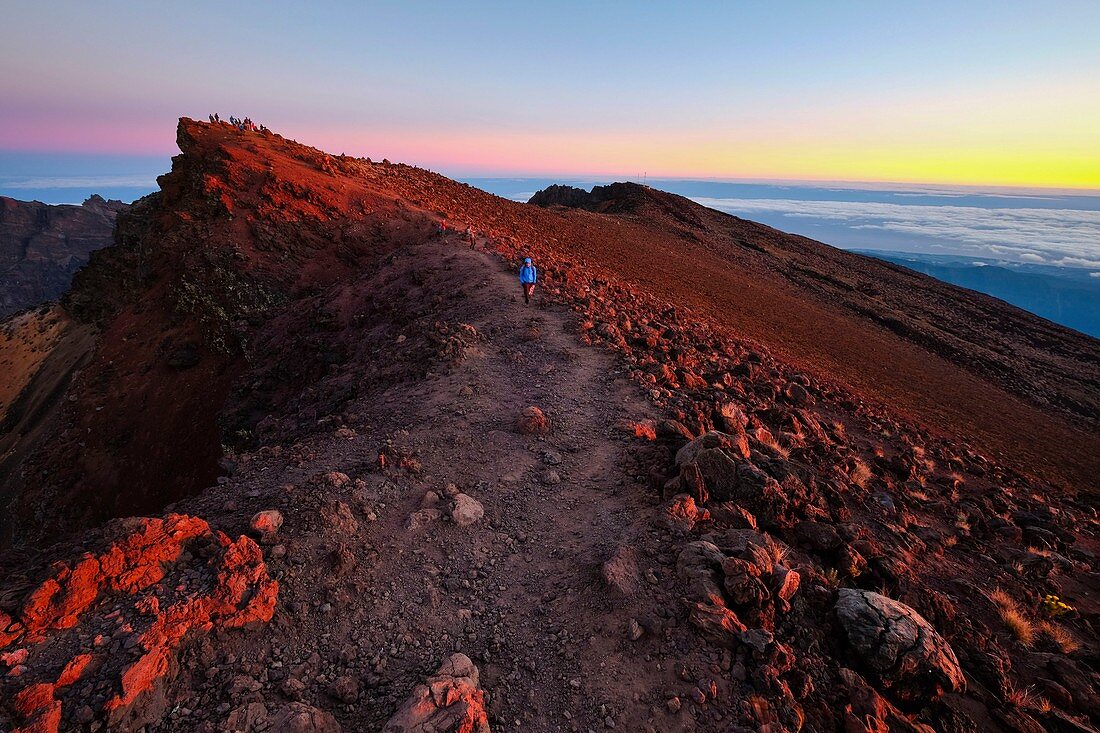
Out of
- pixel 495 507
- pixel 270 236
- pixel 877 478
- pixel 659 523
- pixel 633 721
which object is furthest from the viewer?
pixel 270 236

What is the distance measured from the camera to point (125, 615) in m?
3.99

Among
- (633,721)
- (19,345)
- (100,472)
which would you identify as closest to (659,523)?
(633,721)

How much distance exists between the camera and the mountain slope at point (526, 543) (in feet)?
12.8

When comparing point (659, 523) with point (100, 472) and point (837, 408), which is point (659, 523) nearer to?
point (837, 408)

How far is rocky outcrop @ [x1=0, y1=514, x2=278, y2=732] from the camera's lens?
11.2 ft

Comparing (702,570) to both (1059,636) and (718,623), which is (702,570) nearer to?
(718,623)

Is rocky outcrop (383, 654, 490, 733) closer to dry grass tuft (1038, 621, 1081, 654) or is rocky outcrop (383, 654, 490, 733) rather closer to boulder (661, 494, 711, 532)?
boulder (661, 494, 711, 532)

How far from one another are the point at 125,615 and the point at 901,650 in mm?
7062

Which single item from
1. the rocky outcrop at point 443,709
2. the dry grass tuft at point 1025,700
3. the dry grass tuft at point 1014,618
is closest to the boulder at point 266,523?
the rocky outcrop at point 443,709

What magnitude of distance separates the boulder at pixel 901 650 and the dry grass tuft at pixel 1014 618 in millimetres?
1544

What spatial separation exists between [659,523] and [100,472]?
18591 mm

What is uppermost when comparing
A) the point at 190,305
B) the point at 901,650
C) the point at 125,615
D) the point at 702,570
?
the point at 190,305

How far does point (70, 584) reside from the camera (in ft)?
13.1

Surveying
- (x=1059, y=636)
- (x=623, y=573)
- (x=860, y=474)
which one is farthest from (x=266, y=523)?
(x=860, y=474)
